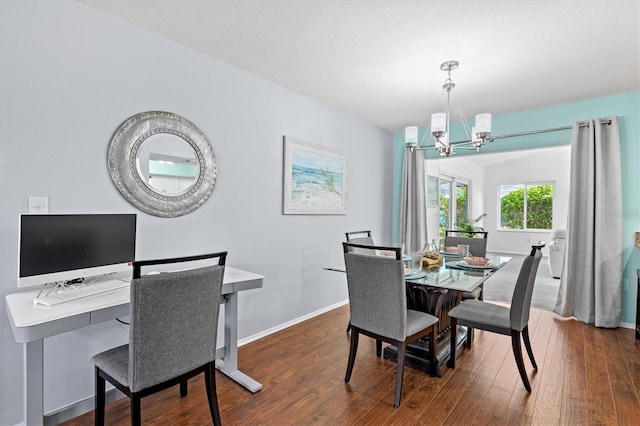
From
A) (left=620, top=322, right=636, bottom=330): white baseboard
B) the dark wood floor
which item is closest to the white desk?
the dark wood floor

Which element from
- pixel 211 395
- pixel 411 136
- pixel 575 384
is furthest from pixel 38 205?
pixel 575 384

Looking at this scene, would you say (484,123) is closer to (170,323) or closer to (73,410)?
(170,323)

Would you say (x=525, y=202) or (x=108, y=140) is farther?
(x=525, y=202)

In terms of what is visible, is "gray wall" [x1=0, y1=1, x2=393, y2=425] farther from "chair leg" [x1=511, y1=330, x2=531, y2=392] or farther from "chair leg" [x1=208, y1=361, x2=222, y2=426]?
"chair leg" [x1=511, y1=330, x2=531, y2=392]

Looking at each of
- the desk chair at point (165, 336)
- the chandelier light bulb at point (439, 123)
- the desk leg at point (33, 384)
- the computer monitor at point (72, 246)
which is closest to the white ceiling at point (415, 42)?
the chandelier light bulb at point (439, 123)

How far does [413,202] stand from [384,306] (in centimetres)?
290

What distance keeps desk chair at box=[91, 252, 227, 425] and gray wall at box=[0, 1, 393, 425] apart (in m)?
0.72

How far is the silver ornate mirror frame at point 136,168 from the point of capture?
6.88 feet

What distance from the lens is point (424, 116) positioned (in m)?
4.07

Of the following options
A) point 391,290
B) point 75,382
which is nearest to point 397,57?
point 391,290

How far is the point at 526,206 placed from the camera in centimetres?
832

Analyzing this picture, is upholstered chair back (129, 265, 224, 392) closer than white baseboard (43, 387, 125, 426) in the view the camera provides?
Yes

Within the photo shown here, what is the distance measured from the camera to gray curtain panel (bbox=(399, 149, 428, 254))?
4637mm

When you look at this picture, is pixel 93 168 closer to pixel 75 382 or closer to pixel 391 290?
pixel 75 382
